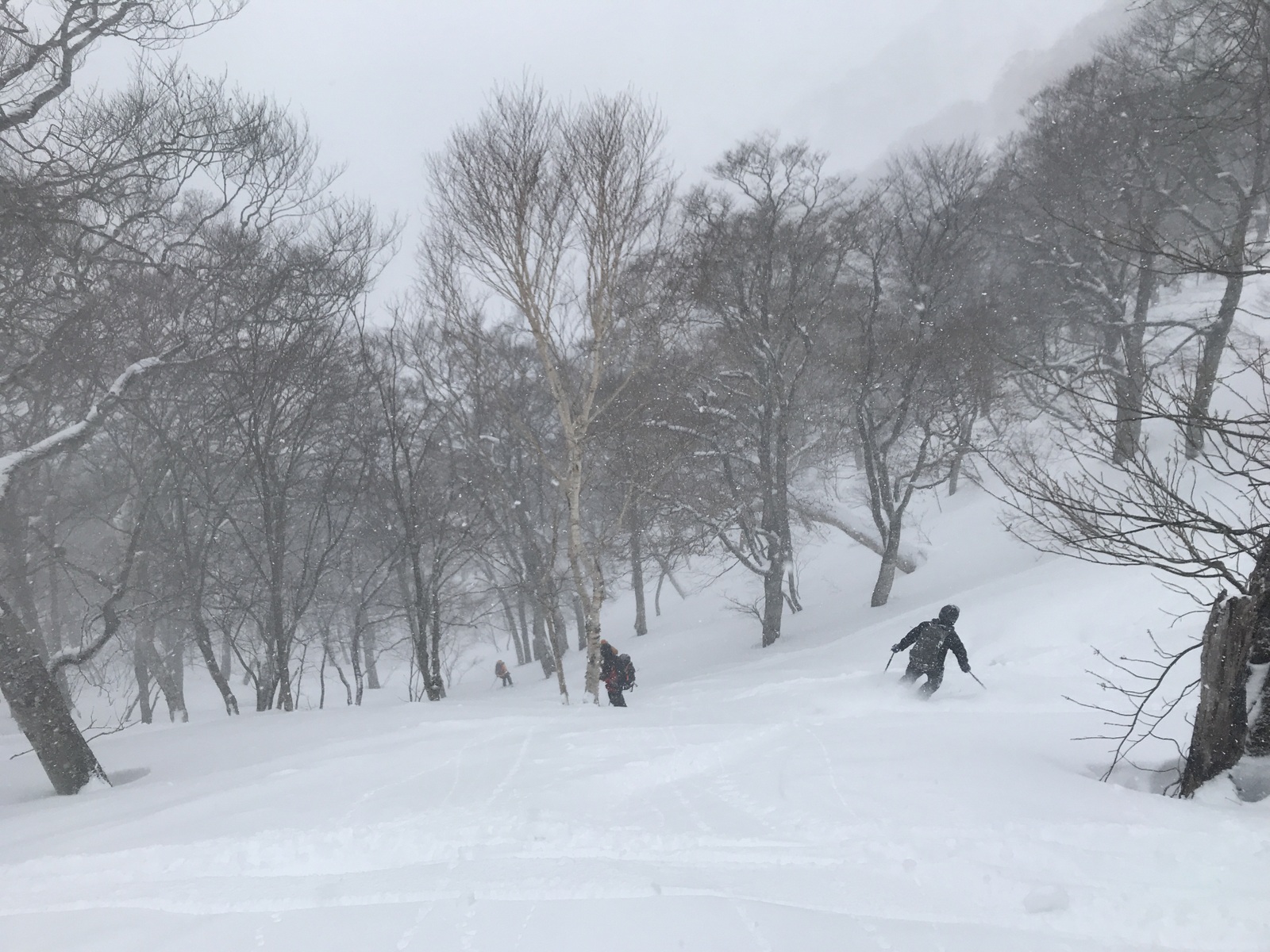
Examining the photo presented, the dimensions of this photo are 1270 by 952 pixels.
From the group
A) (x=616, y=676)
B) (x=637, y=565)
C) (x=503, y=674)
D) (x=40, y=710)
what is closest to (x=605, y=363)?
(x=616, y=676)

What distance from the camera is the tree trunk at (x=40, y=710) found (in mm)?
6613

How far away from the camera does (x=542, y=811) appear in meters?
5.32

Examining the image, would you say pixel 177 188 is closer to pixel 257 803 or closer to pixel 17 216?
pixel 17 216

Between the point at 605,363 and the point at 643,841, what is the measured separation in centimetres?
658

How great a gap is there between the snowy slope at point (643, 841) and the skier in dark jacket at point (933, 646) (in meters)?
0.44

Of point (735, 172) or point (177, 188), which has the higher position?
point (735, 172)

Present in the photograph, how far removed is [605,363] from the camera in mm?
10055

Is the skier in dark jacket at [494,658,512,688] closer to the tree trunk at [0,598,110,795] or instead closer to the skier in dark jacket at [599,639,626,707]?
the skier in dark jacket at [599,639,626,707]

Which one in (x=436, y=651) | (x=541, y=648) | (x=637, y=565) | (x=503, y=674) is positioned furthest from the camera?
(x=503, y=674)

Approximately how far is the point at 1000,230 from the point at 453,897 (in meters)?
18.7

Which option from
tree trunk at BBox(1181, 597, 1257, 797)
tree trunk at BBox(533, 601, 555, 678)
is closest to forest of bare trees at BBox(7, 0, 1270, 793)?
tree trunk at BBox(1181, 597, 1257, 797)

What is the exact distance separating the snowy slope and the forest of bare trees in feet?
4.15

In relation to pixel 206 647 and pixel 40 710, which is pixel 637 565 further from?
pixel 40 710

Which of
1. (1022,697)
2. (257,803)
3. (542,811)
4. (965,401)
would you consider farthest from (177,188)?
(965,401)
